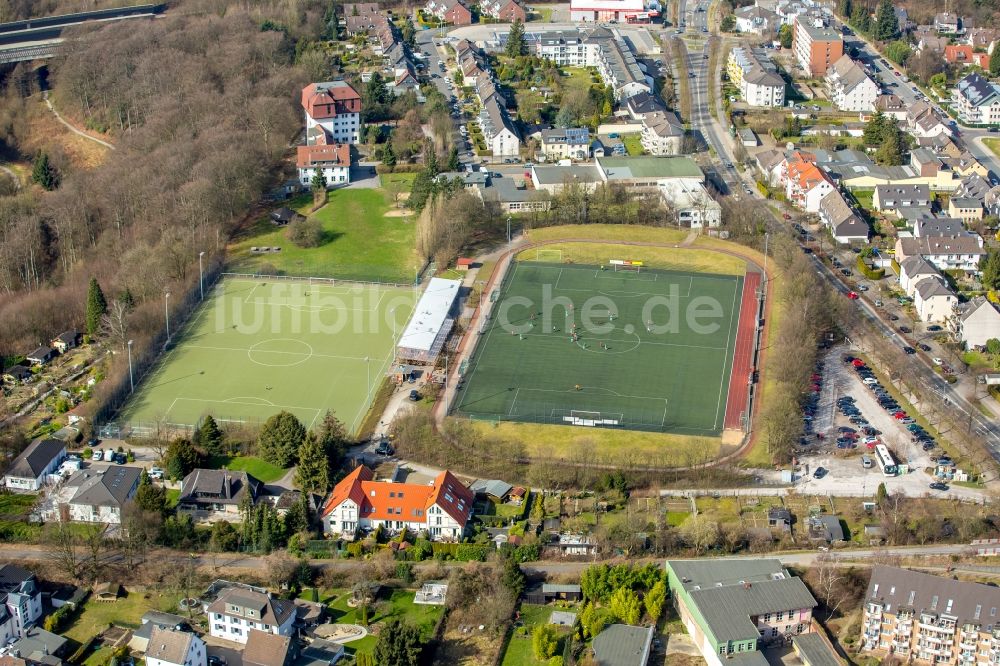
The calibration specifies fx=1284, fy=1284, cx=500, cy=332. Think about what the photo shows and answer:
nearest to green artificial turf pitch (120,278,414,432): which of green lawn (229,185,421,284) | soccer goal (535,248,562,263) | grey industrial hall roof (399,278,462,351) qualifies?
grey industrial hall roof (399,278,462,351)

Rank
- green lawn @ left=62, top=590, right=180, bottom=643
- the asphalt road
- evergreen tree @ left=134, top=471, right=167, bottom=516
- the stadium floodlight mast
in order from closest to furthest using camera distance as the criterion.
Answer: green lawn @ left=62, top=590, right=180, bottom=643 → the asphalt road → evergreen tree @ left=134, top=471, right=167, bottom=516 → the stadium floodlight mast

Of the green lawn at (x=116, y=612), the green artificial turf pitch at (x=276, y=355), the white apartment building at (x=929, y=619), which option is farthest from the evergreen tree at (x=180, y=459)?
the white apartment building at (x=929, y=619)

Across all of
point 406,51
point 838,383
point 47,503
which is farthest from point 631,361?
point 406,51

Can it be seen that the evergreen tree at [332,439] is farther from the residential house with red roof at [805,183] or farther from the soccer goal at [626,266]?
the residential house with red roof at [805,183]

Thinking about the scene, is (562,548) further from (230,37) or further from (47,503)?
(230,37)

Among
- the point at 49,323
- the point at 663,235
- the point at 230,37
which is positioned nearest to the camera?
the point at 49,323

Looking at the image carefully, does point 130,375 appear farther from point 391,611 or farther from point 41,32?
point 41,32

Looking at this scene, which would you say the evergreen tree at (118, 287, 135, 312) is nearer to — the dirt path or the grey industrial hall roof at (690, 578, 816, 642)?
the dirt path
